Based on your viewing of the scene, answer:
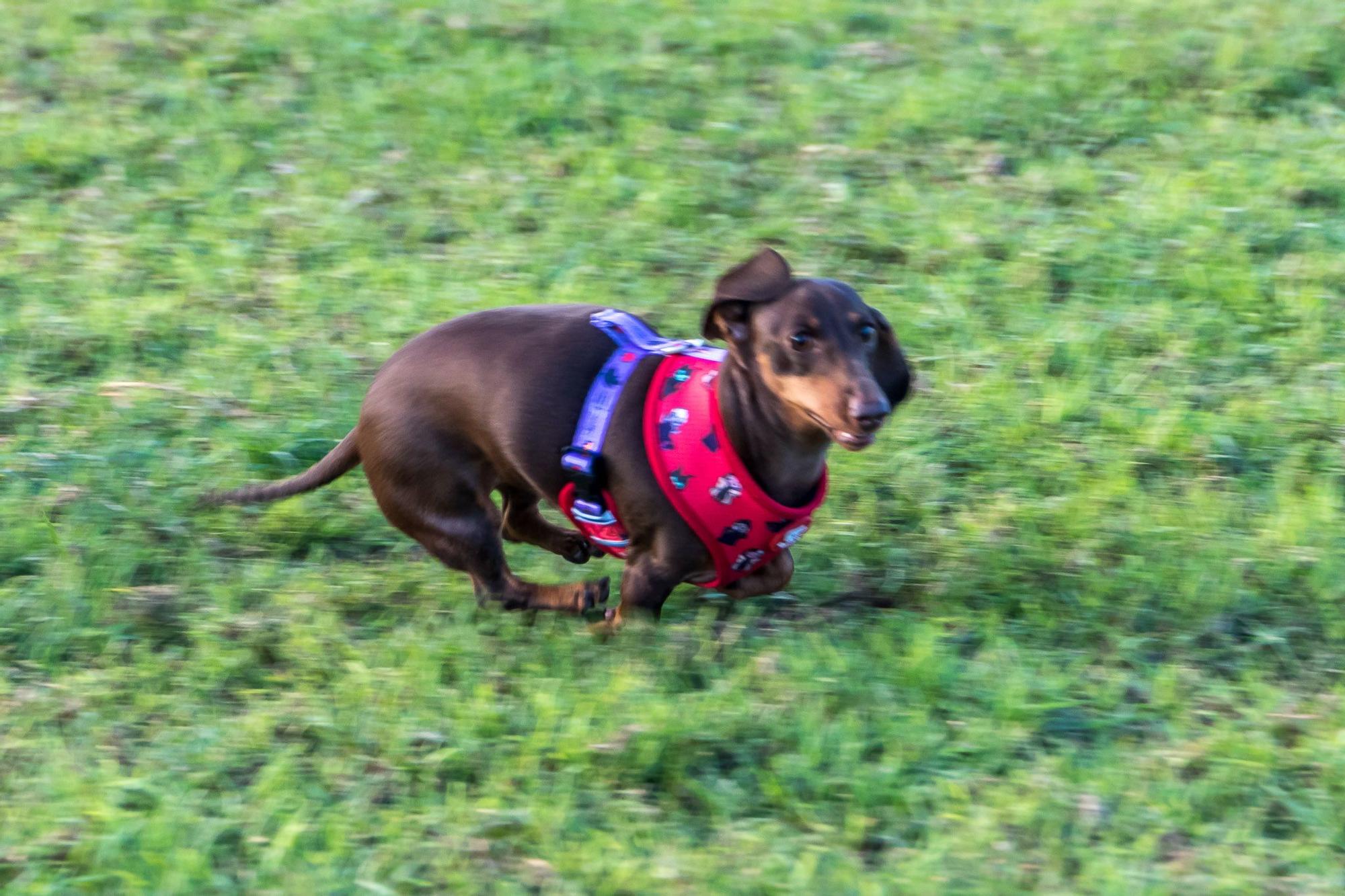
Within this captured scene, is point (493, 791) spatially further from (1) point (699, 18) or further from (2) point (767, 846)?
(1) point (699, 18)

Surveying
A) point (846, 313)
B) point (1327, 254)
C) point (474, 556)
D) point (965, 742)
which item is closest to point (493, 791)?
point (474, 556)

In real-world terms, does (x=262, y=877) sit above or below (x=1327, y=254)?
below

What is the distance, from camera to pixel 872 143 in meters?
7.09

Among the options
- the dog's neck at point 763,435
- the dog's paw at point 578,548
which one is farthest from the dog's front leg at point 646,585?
the dog's paw at point 578,548

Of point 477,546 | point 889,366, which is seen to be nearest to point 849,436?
point 889,366

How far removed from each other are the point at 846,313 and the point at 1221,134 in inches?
155

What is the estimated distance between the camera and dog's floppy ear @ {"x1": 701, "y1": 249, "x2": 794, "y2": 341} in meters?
3.78

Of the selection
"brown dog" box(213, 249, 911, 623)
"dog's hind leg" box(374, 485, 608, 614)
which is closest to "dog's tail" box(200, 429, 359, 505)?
"brown dog" box(213, 249, 911, 623)

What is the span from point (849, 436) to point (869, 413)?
0.09 metres

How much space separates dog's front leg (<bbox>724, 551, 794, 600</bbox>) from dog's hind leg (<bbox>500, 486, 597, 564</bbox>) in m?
0.62

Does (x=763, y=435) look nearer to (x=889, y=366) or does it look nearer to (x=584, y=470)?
(x=889, y=366)

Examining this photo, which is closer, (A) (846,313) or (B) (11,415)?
(A) (846,313)

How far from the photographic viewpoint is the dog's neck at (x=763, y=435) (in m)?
3.90

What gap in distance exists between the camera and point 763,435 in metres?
3.94
